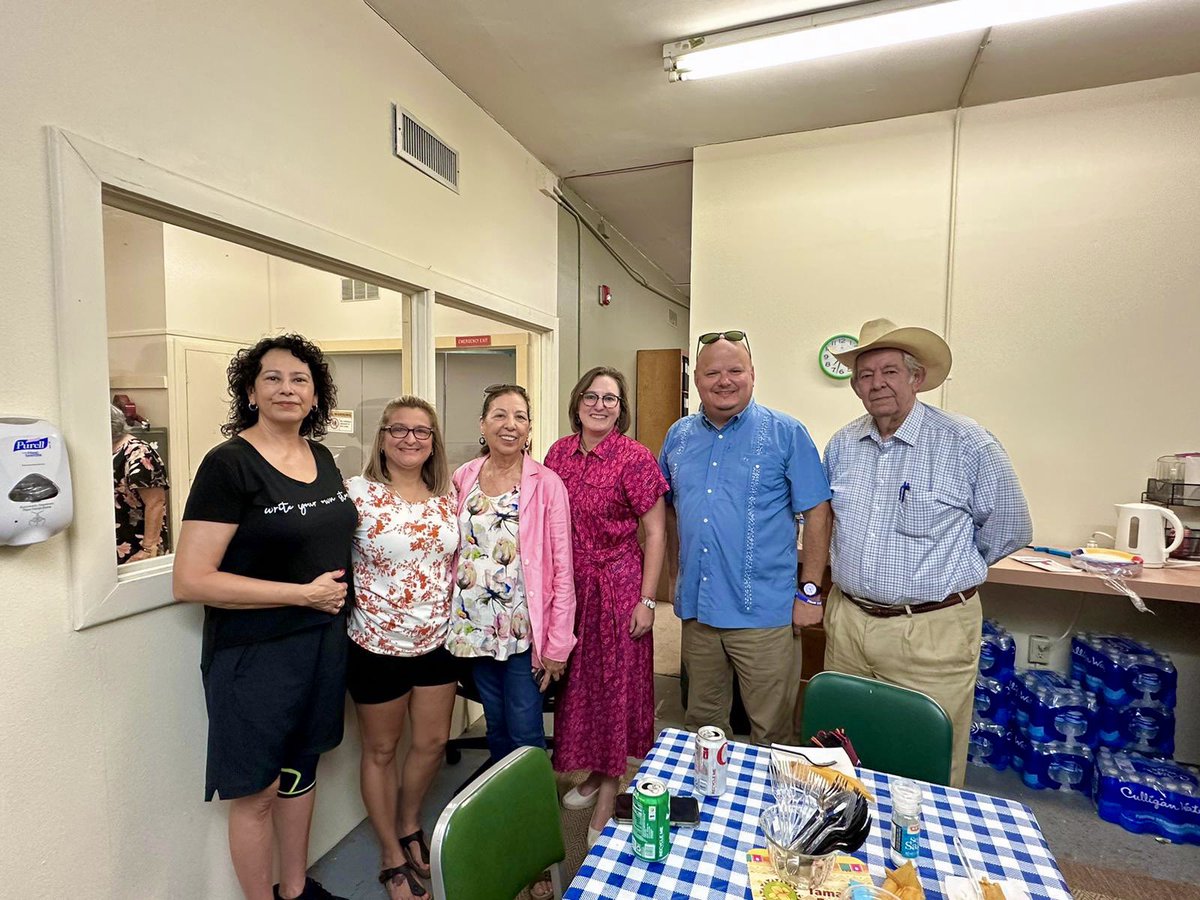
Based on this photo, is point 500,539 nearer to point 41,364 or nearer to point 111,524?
point 111,524

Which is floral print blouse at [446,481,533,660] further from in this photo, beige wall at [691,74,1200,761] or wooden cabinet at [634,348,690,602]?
wooden cabinet at [634,348,690,602]

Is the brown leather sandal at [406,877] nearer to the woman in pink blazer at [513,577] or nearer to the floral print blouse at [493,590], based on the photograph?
the woman in pink blazer at [513,577]

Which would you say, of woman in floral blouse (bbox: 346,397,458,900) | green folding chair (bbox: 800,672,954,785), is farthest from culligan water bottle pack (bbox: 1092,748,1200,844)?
woman in floral blouse (bbox: 346,397,458,900)

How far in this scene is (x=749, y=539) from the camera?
2016mm

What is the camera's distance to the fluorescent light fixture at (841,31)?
2104mm

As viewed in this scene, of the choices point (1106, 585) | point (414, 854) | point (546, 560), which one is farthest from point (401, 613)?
point (1106, 585)

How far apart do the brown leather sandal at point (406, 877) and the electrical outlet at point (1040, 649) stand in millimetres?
3003

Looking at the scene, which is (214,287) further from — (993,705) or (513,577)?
(993,705)

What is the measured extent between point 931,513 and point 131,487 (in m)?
2.31

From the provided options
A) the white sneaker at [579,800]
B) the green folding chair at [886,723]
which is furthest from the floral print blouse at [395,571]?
the green folding chair at [886,723]

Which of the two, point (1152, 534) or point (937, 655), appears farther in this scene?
point (1152, 534)

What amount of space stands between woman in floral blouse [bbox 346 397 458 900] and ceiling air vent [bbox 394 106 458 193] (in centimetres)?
120

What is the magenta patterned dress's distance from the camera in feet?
6.61

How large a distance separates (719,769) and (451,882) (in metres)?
0.57
